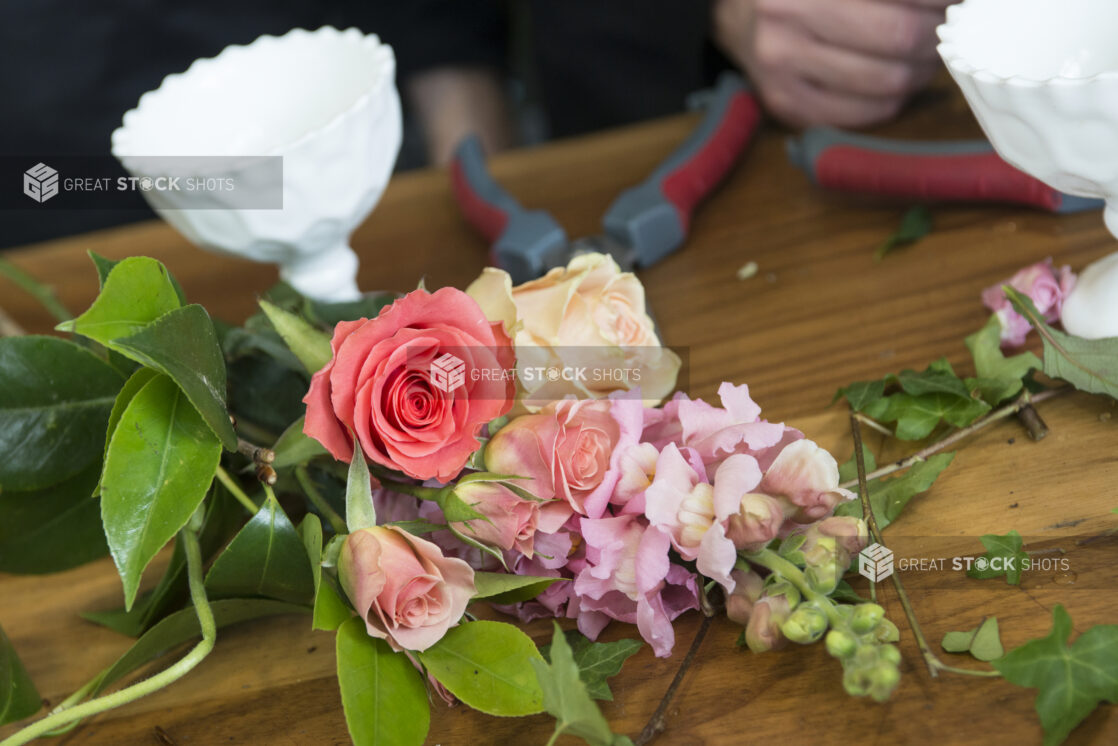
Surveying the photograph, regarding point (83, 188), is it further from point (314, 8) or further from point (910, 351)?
point (910, 351)

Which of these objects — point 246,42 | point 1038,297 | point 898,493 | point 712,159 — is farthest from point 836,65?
point 246,42

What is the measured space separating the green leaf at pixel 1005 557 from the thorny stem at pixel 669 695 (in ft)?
0.30

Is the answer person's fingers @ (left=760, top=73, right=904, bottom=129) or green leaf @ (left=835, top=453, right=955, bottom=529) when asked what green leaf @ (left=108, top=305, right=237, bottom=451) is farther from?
person's fingers @ (left=760, top=73, right=904, bottom=129)

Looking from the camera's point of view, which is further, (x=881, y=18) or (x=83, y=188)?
(x=83, y=188)

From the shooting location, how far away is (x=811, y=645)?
0.30 m

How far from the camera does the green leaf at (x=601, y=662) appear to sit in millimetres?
290

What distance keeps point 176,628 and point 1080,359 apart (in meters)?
0.35

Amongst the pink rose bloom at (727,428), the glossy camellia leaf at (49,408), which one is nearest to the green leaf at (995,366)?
the pink rose bloom at (727,428)

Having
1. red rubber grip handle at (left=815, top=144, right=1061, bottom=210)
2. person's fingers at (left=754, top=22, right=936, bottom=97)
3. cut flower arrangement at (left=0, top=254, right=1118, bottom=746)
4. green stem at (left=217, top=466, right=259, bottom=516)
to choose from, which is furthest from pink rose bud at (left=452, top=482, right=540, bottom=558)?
person's fingers at (left=754, top=22, right=936, bottom=97)

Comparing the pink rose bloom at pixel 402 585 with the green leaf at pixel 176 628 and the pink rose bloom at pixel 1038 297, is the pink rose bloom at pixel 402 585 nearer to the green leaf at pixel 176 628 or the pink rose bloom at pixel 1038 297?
the green leaf at pixel 176 628

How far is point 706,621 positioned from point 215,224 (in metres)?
0.28

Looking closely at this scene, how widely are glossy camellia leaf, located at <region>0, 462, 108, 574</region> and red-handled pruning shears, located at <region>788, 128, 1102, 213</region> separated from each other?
41 cm

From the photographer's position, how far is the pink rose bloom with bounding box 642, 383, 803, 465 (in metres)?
0.29

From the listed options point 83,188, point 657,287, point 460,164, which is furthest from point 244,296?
point 83,188
